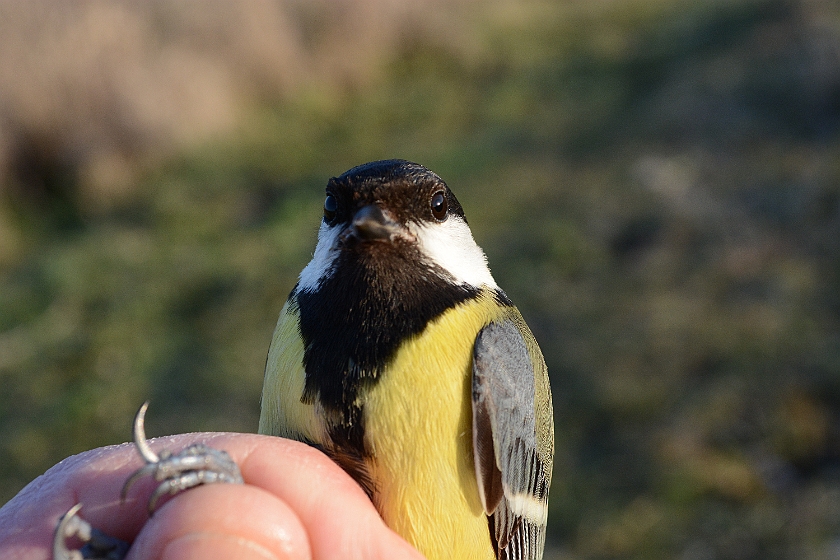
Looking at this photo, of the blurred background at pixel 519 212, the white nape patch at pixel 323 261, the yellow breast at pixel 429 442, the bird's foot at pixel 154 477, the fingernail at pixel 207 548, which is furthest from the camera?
the blurred background at pixel 519 212

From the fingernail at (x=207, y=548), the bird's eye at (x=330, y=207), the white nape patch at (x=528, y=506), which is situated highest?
the bird's eye at (x=330, y=207)

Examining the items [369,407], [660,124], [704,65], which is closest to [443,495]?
[369,407]

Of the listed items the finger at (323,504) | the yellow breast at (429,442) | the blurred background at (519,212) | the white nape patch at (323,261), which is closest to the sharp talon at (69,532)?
the finger at (323,504)

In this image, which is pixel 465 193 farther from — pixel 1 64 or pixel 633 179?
pixel 1 64

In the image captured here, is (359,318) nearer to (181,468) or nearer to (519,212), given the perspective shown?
(181,468)

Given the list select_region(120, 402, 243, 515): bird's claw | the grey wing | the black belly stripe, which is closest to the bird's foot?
select_region(120, 402, 243, 515): bird's claw

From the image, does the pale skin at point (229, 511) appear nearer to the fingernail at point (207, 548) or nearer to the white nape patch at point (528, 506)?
the fingernail at point (207, 548)
